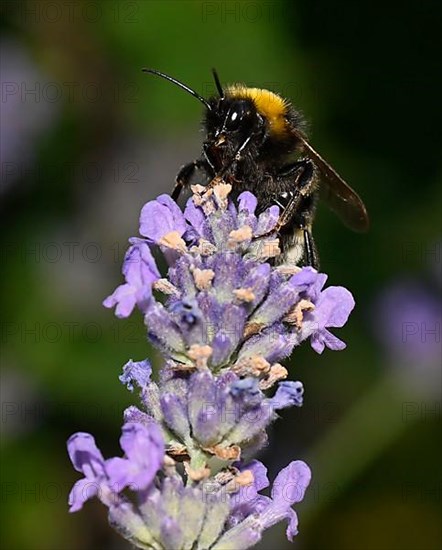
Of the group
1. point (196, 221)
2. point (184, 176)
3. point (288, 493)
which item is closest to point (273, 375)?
point (288, 493)

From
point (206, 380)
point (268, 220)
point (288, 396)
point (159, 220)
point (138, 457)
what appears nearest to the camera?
point (138, 457)

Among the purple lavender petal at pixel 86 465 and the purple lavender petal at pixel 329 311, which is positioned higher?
the purple lavender petal at pixel 329 311

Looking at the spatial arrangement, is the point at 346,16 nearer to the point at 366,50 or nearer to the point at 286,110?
the point at 366,50

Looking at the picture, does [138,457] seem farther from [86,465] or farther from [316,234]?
[316,234]

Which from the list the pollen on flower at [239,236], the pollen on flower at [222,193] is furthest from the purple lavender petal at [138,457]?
the pollen on flower at [222,193]

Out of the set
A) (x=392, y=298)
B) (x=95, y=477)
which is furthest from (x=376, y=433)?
(x=95, y=477)

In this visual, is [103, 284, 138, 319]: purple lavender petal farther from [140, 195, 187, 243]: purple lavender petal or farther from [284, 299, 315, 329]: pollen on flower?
[284, 299, 315, 329]: pollen on flower

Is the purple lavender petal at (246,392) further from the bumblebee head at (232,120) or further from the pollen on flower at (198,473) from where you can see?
the bumblebee head at (232,120)
